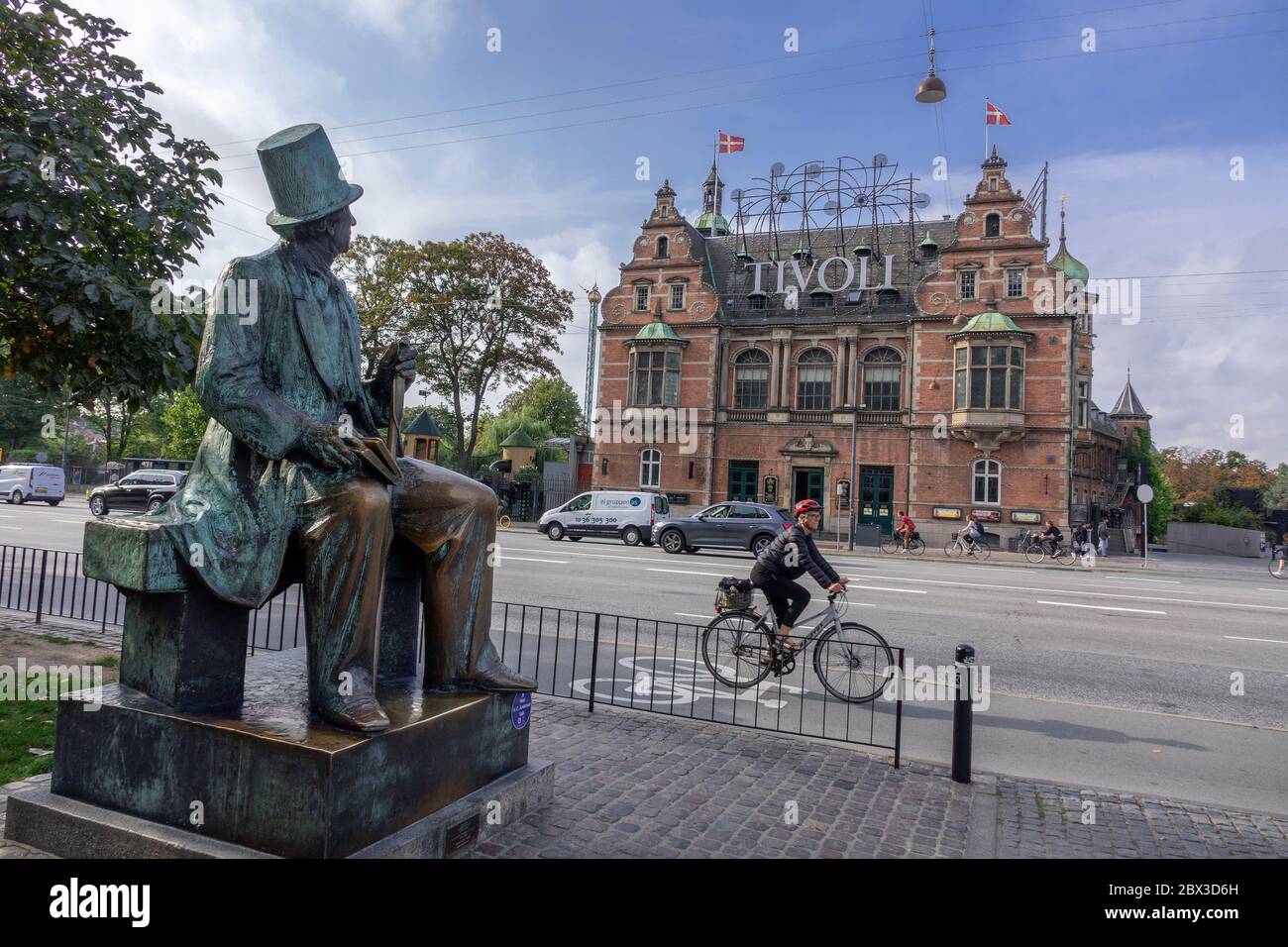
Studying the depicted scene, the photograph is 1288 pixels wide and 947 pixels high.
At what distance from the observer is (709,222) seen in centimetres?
4647

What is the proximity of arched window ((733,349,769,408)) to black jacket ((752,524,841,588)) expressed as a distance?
94.6 feet

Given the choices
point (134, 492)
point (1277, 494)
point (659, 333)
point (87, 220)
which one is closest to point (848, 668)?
point (87, 220)

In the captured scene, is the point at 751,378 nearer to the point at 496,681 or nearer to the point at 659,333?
the point at 659,333

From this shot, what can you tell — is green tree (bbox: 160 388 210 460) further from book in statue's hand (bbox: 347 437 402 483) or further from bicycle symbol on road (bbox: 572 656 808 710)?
book in statue's hand (bbox: 347 437 402 483)

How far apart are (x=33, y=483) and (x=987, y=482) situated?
1633 inches

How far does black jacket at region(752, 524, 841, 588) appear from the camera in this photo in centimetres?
751

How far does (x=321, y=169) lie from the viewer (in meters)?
3.25

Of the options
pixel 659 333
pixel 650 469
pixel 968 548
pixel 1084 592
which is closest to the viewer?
pixel 1084 592

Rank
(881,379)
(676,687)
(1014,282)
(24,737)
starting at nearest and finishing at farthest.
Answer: (24,737) → (676,687) → (1014,282) → (881,379)

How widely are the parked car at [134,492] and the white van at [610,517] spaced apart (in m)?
14.1

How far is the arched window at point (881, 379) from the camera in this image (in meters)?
34.3

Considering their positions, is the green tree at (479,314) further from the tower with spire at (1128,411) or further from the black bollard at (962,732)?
the tower with spire at (1128,411)

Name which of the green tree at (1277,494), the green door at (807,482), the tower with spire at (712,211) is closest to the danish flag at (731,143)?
the tower with spire at (712,211)
